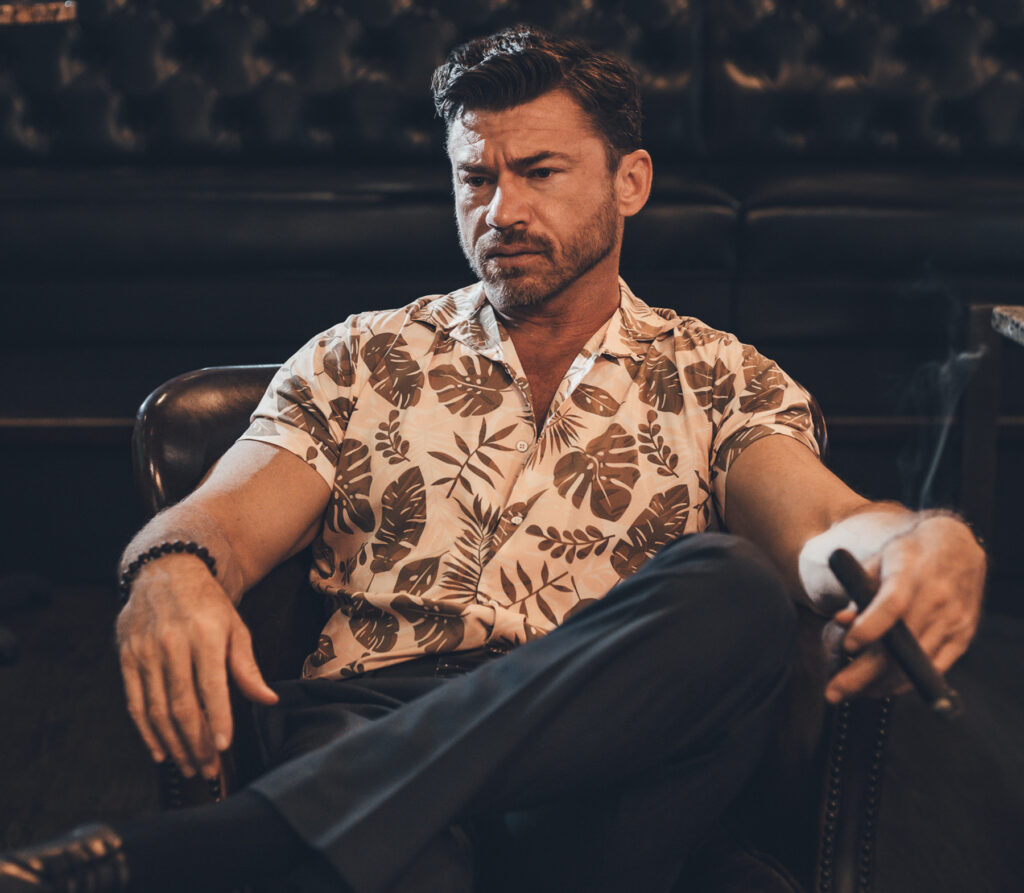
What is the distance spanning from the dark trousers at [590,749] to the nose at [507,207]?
656mm

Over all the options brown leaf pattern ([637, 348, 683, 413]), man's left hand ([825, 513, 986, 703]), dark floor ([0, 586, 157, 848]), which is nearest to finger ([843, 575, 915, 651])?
man's left hand ([825, 513, 986, 703])

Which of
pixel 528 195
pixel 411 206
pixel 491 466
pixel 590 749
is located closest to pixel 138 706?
pixel 590 749

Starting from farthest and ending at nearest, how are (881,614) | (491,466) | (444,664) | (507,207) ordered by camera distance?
(507,207) < (491,466) < (444,664) < (881,614)

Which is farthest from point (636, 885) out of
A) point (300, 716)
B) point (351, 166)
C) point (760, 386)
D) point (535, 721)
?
point (351, 166)

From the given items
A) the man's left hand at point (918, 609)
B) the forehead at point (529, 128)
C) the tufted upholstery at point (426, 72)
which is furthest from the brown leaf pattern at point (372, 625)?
the tufted upholstery at point (426, 72)

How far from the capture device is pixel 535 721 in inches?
33.6

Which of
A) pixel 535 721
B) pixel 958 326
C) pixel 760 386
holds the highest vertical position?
pixel 760 386

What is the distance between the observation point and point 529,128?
1402mm

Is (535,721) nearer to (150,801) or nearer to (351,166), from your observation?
(150,801)

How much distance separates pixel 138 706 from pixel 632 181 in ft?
3.47

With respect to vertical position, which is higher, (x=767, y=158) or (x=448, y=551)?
(x=767, y=158)

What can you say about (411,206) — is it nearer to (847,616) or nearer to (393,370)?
(393,370)

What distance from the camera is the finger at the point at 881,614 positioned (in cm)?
85

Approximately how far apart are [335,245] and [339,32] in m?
0.68
